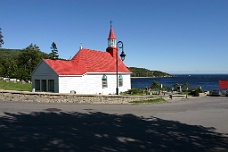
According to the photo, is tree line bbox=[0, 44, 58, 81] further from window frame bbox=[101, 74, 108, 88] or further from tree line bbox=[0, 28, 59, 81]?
window frame bbox=[101, 74, 108, 88]

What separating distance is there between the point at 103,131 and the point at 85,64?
21.8 metres

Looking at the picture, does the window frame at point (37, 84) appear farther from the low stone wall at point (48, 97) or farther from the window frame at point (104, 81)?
the low stone wall at point (48, 97)

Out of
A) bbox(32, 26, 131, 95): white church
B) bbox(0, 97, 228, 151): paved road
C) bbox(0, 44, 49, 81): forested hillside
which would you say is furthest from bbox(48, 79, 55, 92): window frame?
bbox(0, 44, 49, 81): forested hillside

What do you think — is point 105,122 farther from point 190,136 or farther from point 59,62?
point 59,62

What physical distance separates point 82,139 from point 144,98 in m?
15.7

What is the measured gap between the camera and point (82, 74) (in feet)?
99.4

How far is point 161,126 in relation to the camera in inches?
510

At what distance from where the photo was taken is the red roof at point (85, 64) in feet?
95.2

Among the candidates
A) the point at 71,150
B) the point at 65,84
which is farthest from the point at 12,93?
the point at 71,150

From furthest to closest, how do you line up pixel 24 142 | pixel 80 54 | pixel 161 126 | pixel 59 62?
pixel 80 54 → pixel 59 62 → pixel 161 126 → pixel 24 142

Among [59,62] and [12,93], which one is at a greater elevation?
[59,62]

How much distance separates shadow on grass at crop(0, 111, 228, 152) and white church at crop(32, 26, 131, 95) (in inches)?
493

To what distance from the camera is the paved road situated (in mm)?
8891

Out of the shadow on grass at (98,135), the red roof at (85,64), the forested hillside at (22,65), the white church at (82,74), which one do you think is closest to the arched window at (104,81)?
the white church at (82,74)
